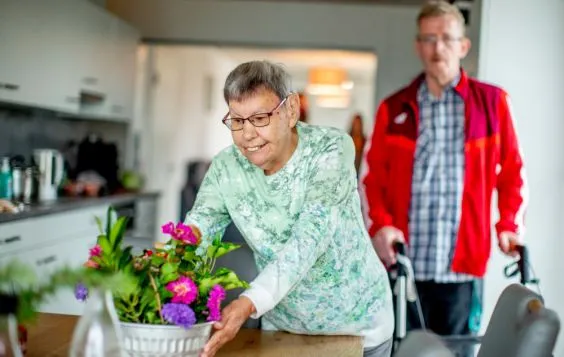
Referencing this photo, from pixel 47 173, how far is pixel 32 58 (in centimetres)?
71

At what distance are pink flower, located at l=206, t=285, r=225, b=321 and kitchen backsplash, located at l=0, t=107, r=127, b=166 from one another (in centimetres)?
383

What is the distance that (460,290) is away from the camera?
3189mm

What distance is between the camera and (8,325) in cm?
108

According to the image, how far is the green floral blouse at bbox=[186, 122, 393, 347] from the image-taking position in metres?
2.02

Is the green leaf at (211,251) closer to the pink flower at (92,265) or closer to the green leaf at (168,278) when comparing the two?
the green leaf at (168,278)

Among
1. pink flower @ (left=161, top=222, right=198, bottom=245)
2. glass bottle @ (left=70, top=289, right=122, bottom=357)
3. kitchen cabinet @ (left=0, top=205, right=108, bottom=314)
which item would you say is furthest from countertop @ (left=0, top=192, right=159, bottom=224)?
glass bottle @ (left=70, top=289, right=122, bottom=357)

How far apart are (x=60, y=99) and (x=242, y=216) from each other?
3.39 meters

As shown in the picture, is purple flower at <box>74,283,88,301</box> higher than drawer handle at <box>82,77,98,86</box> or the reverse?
the reverse

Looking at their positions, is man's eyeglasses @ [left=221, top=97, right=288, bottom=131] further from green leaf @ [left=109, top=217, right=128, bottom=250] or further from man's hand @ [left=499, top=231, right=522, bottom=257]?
man's hand @ [left=499, top=231, right=522, bottom=257]

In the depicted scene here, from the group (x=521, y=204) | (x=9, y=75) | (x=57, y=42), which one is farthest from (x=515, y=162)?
(x=57, y=42)

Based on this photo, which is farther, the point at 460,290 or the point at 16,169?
the point at 16,169

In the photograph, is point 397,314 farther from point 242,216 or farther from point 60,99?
point 60,99

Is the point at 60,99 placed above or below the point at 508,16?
below

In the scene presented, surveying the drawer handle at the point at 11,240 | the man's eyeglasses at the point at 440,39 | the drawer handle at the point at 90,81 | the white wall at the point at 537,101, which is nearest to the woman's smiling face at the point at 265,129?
the man's eyeglasses at the point at 440,39
